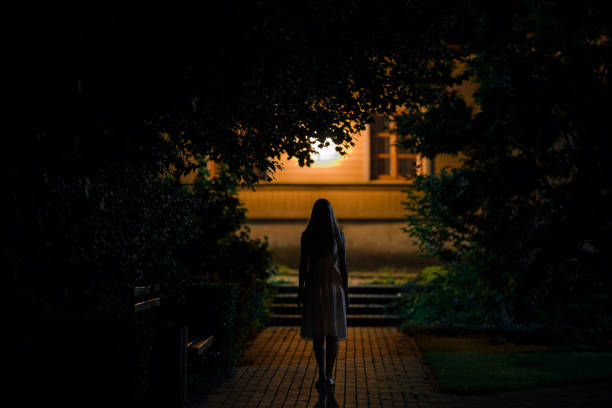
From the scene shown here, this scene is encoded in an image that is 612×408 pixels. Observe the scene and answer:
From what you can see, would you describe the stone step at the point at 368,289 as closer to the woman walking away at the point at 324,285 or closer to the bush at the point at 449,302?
the bush at the point at 449,302

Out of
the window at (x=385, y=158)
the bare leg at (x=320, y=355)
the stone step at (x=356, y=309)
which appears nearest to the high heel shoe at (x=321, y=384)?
the bare leg at (x=320, y=355)

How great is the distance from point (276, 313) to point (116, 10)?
8419 millimetres

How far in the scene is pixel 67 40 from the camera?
5.80 m

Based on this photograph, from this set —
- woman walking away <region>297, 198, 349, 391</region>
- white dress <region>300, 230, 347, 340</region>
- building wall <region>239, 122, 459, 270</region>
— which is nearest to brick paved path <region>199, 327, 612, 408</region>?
woman walking away <region>297, 198, 349, 391</region>

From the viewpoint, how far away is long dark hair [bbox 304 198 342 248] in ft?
23.6

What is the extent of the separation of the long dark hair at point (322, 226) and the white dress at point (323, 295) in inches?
3.5

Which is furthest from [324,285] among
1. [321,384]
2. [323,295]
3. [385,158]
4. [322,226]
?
[385,158]

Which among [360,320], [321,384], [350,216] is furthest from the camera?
[350,216]

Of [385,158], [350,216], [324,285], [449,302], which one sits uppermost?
[385,158]

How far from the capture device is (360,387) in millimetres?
7301

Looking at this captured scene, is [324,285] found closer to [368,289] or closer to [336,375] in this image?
[336,375]

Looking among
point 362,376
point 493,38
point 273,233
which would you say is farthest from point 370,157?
point 362,376

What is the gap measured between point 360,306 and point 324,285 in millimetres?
6028

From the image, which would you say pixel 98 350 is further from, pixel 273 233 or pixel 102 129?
pixel 273 233
